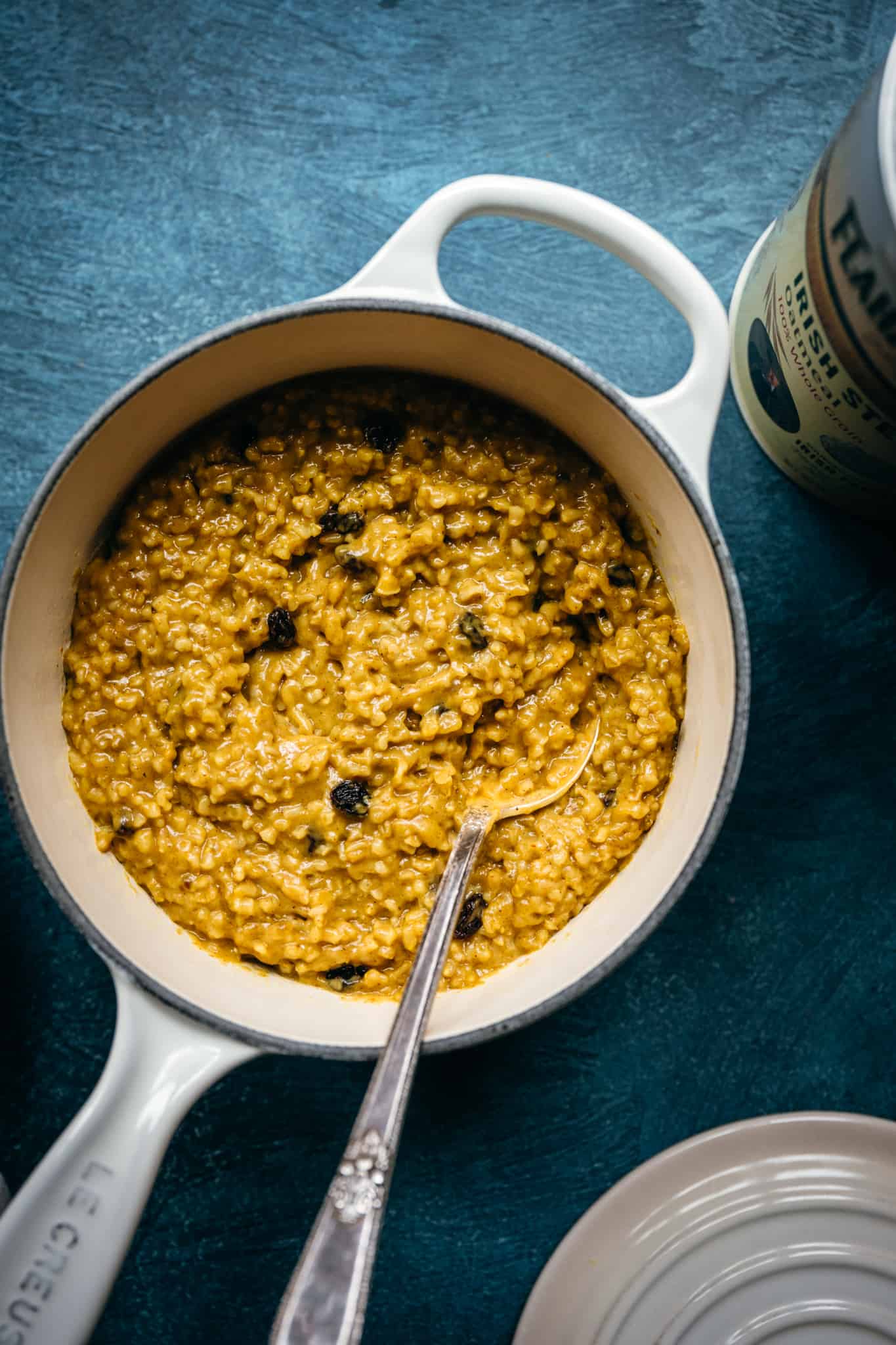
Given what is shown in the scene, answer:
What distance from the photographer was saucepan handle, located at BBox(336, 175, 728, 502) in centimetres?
118

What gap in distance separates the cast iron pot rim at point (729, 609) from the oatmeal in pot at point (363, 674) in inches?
6.4

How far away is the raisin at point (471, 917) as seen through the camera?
4.55 ft

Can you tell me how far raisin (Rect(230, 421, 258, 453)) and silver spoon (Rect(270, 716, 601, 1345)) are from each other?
0.60m

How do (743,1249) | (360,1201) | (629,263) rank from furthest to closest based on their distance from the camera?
(743,1249) → (629,263) → (360,1201)

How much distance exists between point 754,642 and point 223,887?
86 cm

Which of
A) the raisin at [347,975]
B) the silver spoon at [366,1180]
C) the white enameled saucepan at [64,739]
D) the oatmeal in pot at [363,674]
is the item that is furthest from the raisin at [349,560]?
the raisin at [347,975]

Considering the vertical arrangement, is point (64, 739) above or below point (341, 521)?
below

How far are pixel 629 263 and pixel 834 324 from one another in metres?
0.24

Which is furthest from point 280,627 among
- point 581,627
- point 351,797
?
point 581,627

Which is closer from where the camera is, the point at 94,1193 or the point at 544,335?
the point at 94,1193

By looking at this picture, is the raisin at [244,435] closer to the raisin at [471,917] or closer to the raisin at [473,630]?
the raisin at [473,630]

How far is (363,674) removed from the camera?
134 cm

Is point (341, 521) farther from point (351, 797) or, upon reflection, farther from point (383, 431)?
point (351, 797)

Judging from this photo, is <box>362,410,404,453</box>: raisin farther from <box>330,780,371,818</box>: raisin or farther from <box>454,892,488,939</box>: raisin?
<box>454,892,488,939</box>: raisin
